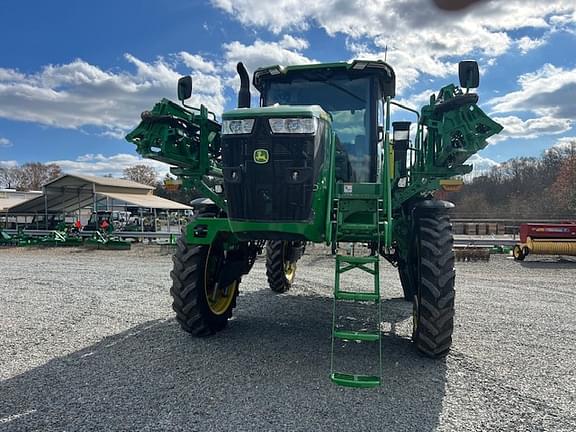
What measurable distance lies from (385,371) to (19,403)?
125 inches

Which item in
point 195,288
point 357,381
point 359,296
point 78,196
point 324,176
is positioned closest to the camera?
point 357,381

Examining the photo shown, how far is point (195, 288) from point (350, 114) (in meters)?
2.73

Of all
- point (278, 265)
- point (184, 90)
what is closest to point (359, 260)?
point (184, 90)

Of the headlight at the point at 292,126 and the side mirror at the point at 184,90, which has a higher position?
the side mirror at the point at 184,90

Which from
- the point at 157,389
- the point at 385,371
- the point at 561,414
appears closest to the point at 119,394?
the point at 157,389

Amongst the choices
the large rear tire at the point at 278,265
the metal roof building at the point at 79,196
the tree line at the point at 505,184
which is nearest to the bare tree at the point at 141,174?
the tree line at the point at 505,184

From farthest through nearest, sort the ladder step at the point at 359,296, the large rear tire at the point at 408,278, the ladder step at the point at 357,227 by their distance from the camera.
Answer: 1. the large rear tire at the point at 408,278
2. the ladder step at the point at 357,227
3. the ladder step at the point at 359,296

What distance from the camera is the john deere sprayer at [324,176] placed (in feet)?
14.4

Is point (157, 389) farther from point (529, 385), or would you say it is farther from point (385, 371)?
point (529, 385)

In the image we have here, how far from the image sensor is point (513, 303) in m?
8.01

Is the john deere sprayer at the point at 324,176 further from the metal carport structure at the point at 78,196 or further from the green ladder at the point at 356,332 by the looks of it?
the metal carport structure at the point at 78,196

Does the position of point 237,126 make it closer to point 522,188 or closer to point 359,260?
point 359,260

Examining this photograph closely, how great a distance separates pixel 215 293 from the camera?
18.7 feet

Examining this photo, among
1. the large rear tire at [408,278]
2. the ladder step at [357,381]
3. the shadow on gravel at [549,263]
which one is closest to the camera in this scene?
the ladder step at [357,381]
